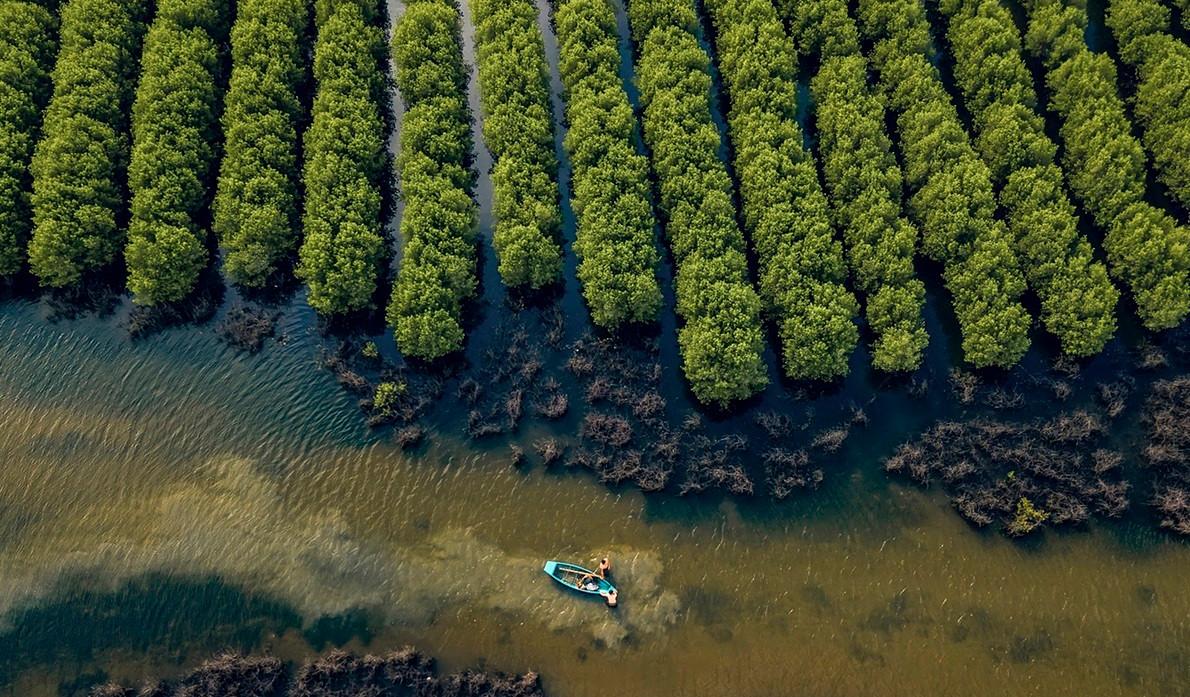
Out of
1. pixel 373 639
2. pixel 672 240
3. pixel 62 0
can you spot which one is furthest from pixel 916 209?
pixel 62 0

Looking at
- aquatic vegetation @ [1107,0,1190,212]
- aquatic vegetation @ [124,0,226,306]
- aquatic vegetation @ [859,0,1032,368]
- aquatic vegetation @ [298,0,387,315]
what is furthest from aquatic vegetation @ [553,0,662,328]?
aquatic vegetation @ [1107,0,1190,212]

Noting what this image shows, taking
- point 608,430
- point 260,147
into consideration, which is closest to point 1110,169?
point 608,430

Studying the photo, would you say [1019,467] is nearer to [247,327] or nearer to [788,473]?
[788,473]

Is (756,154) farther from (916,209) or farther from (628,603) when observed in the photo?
(628,603)

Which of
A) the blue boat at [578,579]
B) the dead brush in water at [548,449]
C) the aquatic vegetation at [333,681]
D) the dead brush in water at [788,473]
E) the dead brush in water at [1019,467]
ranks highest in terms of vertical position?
the dead brush in water at [1019,467]

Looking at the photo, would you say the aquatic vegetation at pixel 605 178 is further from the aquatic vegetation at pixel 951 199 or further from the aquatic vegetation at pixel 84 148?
the aquatic vegetation at pixel 84 148

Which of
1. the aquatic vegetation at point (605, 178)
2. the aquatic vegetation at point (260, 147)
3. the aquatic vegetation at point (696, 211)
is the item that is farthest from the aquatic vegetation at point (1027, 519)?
the aquatic vegetation at point (260, 147)
